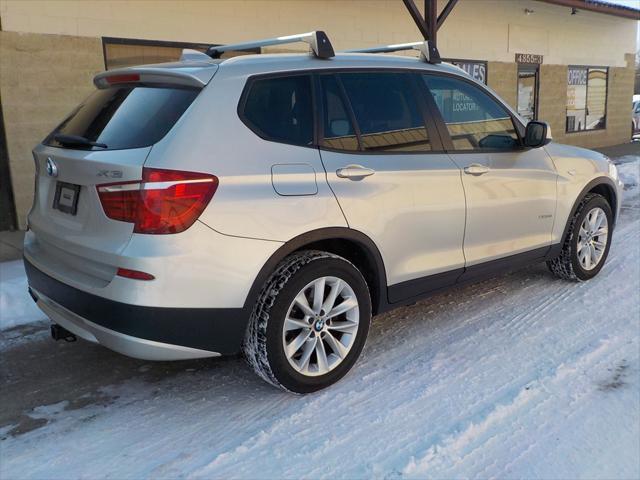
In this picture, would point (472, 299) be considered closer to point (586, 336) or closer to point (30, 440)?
point (586, 336)

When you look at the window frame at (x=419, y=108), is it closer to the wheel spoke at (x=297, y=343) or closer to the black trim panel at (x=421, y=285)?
the black trim panel at (x=421, y=285)

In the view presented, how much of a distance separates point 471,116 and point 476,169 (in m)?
0.43

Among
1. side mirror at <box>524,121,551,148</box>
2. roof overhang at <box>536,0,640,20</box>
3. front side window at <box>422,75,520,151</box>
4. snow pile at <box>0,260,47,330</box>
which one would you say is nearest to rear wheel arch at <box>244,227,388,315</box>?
front side window at <box>422,75,520,151</box>

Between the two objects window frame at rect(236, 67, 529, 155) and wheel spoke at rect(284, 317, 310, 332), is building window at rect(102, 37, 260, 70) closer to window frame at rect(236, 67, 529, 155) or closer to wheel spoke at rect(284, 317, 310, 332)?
window frame at rect(236, 67, 529, 155)

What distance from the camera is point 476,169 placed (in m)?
4.13

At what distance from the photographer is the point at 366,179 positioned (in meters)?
3.51

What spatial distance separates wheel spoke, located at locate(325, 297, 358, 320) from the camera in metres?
3.42

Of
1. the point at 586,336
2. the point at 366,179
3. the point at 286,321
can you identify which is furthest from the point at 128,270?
the point at 586,336

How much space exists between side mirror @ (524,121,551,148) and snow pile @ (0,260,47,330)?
12.7 feet

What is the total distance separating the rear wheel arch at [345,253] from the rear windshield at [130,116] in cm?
83

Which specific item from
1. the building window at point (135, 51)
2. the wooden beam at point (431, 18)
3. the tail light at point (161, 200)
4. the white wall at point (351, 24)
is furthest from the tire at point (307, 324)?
the wooden beam at point (431, 18)

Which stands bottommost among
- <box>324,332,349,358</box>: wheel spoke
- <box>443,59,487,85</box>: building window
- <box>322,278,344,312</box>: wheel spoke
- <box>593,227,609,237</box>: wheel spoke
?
<box>324,332,349,358</box>: wheel spoke

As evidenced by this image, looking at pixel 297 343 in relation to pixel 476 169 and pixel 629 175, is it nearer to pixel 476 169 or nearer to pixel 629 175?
pixel 476 169

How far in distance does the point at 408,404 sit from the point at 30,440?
190cm
